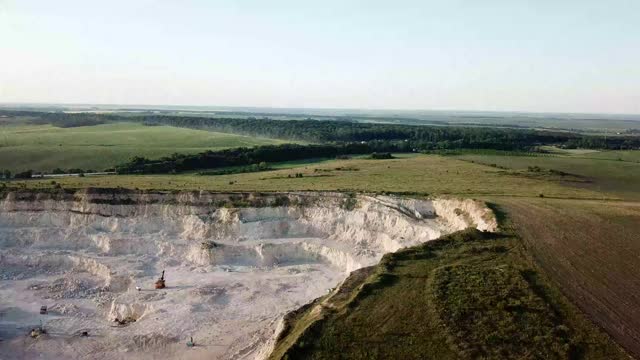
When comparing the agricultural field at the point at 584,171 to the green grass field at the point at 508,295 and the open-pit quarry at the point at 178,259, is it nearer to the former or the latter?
the green grass field at the point at 508,295

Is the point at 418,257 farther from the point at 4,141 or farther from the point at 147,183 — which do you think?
the point at 4,141

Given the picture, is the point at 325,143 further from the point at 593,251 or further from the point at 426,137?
the point at 593,251

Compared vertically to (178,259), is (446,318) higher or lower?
higher

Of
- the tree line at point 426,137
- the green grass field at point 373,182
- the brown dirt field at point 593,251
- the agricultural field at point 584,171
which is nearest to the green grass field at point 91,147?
the green grass field at point 373,182

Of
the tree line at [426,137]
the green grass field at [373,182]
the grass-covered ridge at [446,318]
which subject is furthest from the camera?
the tree line at [426,137]

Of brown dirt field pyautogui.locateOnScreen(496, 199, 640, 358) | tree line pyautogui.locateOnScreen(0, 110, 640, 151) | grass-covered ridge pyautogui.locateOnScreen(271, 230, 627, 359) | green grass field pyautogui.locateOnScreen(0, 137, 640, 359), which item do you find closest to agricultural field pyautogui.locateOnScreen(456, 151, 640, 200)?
green grass field pyautogui.locateOnScreen(0, 137, 640, 359)

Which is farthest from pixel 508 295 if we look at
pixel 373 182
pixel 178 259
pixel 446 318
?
pixel 373 182
